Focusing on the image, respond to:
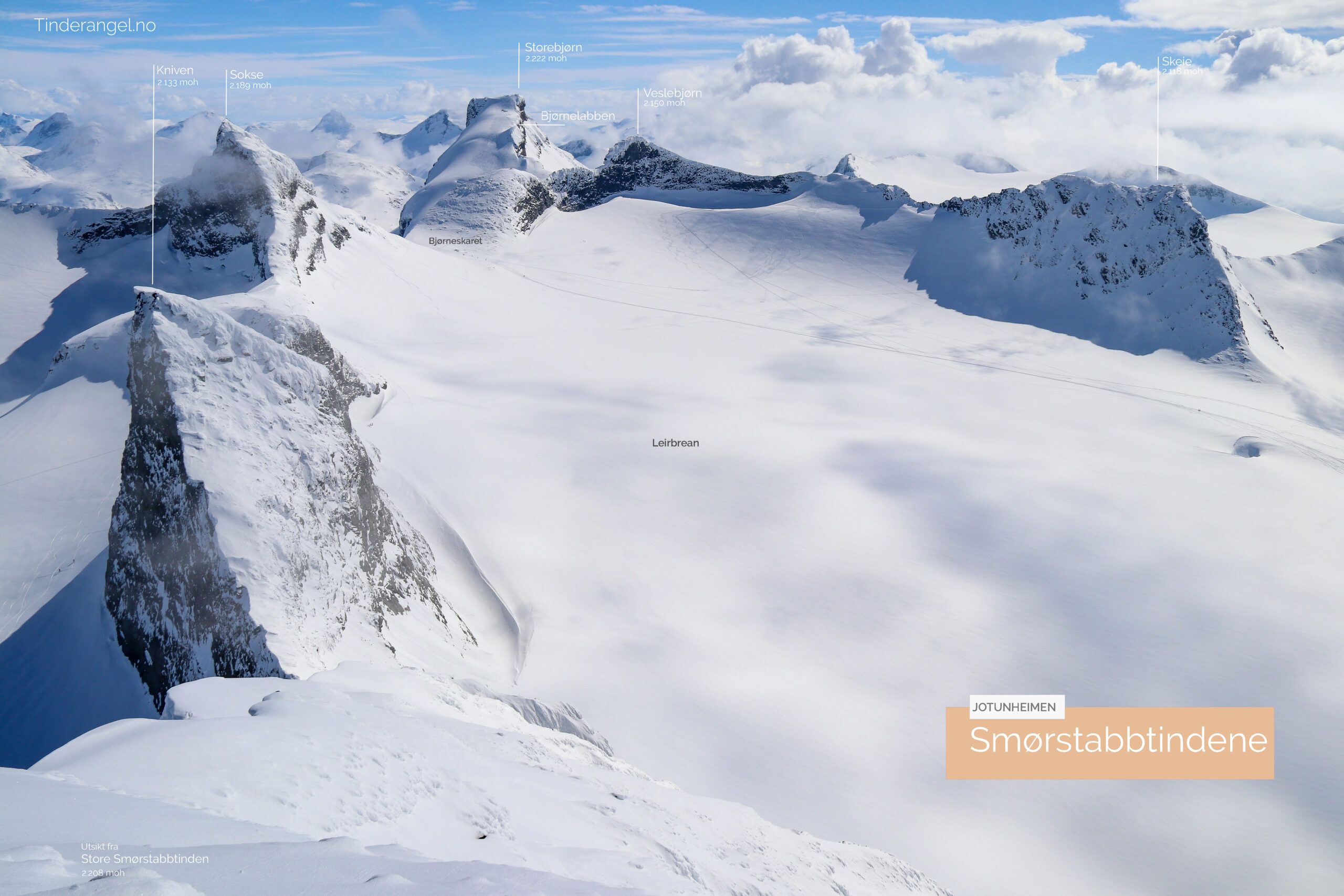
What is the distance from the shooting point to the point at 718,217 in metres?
71.2

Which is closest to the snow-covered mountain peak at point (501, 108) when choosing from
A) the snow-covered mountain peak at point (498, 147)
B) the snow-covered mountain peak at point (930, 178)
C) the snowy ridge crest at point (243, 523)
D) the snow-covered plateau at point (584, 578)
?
the snow-covered mountain peak at point (498, 147)

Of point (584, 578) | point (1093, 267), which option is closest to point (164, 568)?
point (584, 578)

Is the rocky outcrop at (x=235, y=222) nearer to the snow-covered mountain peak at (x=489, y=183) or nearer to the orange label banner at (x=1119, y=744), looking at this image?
the snow-covered mountain peak at (x=489, y=183)

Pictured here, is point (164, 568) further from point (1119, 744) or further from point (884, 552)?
point (1119, 744)

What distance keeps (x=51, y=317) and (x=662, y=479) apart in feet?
119

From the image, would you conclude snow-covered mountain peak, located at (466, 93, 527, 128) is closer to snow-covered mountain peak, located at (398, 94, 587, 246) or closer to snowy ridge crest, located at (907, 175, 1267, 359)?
snow-covered mountain peak, located at (398, 94, 587, 246)

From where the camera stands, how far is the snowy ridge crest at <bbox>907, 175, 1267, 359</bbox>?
53.9 metres

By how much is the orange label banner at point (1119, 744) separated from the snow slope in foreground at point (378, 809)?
22.4 feet

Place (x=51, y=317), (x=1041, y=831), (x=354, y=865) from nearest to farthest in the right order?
(x=354, y=865)
(x=1041, y=831)
(x=51, y=317)

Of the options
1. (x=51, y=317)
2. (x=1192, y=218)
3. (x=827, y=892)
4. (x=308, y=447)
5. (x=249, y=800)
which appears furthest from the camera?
(x=1192, y=218)

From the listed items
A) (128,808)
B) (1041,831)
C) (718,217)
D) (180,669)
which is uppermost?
(718,217)

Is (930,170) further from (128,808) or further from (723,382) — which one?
(128,808)

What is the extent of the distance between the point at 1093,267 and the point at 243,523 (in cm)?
6626

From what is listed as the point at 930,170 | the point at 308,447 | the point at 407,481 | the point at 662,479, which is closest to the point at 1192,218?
the point at 662,479
